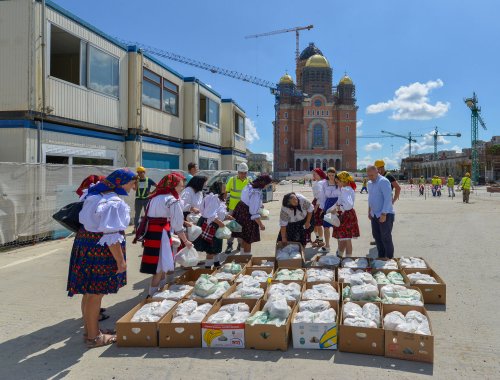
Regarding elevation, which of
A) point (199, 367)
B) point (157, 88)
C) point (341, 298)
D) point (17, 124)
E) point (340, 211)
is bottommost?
point (199, 367)

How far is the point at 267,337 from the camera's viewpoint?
381 cm

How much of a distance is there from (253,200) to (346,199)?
1746 millimetres

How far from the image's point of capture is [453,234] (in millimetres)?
10789

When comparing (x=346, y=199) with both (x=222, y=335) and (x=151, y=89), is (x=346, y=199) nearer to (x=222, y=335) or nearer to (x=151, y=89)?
(x=222, y=335)

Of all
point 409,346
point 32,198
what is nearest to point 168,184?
point 409,346

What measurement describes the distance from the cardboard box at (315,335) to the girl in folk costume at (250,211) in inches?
127

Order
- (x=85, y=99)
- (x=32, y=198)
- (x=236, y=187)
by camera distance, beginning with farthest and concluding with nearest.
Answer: (x=85, y=99) < (x=32, y=198) < (x=236, y=187)

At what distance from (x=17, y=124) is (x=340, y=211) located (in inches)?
324

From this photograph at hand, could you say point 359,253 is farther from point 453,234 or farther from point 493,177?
point 493,177

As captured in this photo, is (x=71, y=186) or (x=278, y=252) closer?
(x=278, y=252)

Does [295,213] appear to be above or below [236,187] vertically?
below

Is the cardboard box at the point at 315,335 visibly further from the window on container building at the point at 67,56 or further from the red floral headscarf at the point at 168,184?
the window on container building at the point at 67,56

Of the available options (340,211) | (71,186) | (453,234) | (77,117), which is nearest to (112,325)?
(340,211)

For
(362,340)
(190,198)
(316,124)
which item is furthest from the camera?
(316,124)
